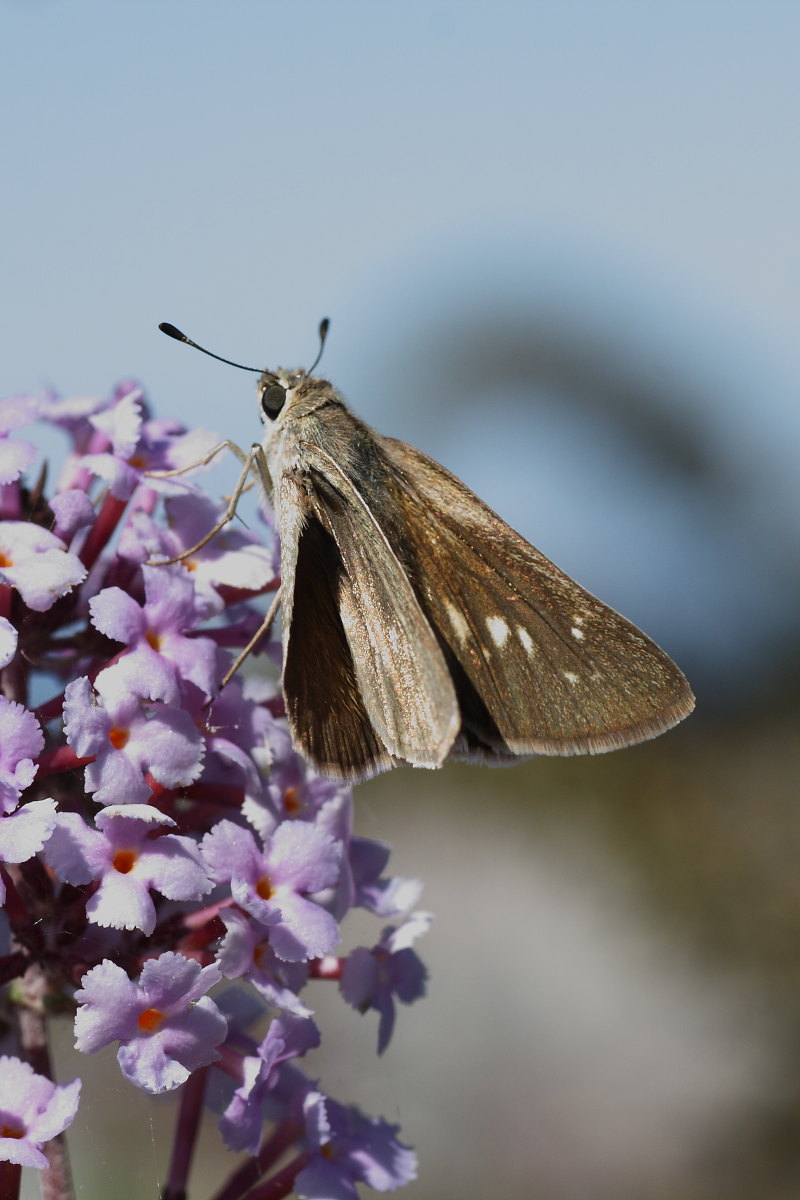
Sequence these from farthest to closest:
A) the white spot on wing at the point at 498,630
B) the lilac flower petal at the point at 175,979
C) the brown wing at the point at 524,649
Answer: the white spot on wing at the point at 498,630 < the brown wing at the point at 524,649 < the lilac flower petal at the point at 175,979

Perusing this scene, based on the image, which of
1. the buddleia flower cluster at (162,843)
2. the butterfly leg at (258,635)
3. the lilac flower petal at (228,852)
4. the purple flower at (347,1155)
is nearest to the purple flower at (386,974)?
the buddleia flower cluster at (162,843)

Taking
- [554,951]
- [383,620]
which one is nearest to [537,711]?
[383,620]

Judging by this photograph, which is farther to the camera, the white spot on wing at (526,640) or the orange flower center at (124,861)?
the white spot on wing at (526,640)

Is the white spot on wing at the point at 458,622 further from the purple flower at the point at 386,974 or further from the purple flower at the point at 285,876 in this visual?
the purple flower at the point at 386,974

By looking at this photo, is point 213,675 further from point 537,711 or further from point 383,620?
point 537,711

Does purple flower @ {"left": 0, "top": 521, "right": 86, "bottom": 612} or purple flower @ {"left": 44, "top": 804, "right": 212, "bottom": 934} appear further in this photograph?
purple flower @ {"left": 0, "top": 521, "right": 86, "bottom": 612}

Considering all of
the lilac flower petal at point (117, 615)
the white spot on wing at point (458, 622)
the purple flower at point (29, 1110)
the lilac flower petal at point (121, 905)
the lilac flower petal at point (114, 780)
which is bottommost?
the purple flower at point (29, 1110)

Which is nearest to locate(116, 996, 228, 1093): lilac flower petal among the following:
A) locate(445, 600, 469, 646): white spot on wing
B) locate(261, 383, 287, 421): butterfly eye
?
locate(445, 600, 469, 646): white spot on wing

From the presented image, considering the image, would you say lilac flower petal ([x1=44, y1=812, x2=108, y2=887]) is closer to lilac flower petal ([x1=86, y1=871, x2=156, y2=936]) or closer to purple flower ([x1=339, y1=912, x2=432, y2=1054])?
lilac flower petal ([x1=86, y1=871, x2=156, y2=936])
